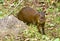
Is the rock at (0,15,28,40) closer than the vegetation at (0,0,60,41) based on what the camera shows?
Yes

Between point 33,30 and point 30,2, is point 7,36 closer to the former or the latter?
point 33,30

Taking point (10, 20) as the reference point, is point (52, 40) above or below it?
below

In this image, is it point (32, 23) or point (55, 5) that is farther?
point (55, 5)

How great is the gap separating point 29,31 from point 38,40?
0.35 m

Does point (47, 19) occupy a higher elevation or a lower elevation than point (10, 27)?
lower

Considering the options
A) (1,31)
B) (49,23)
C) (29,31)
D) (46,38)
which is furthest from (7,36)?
(49,23)

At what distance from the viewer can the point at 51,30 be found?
7512 mm

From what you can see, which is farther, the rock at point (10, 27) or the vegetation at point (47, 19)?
the vegetation at point (47, 19)

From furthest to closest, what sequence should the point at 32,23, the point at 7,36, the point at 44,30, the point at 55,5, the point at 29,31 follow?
the point at 55,5
the point at 32,23
the point at 44,30
the point at 29,31
the point at 7,36

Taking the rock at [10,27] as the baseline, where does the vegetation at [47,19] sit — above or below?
below

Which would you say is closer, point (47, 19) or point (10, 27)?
point (10, 27)

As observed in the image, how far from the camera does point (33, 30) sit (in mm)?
6758

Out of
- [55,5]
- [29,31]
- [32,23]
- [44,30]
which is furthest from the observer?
[55,5]

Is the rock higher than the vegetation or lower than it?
higher
